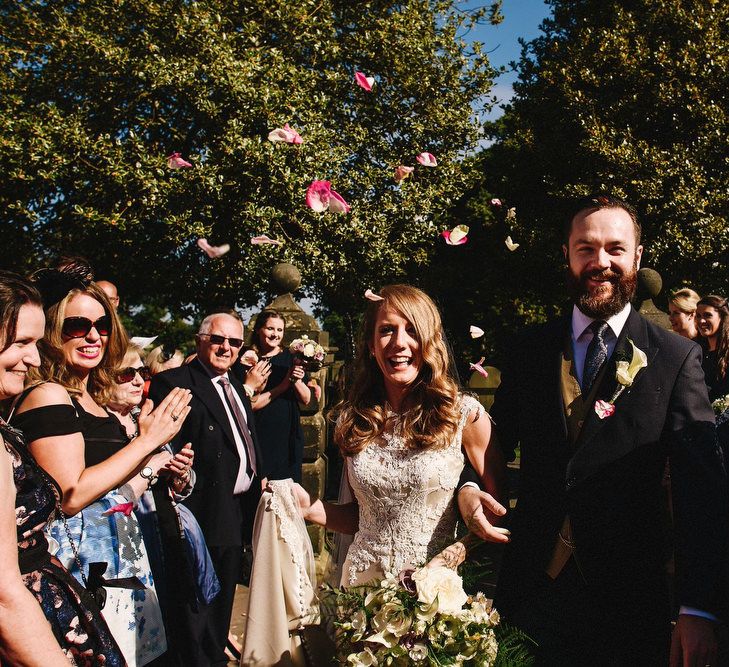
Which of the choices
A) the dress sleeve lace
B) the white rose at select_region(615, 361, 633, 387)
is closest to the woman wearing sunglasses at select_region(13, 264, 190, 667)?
the dress sleeve lace

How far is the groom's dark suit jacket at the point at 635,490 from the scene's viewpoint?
84.6 inches

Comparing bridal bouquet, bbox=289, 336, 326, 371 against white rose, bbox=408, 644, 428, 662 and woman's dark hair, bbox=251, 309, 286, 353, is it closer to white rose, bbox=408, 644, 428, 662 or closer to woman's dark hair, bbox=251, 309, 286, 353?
woman's dark hair, bbox=251, 309, 286, 353

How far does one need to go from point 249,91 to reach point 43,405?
32.0 feet

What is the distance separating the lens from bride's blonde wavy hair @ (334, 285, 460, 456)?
2.81 metres

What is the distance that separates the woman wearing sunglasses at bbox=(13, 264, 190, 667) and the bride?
79 cm

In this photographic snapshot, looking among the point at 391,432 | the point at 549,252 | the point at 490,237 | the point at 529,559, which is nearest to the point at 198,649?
the point at 391,432

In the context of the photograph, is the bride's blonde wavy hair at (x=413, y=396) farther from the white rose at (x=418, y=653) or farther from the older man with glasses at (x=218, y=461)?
the older man with glasses at (x=218, y=461)

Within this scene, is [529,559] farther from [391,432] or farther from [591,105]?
[591,105]

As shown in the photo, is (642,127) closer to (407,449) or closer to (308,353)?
(308,353)

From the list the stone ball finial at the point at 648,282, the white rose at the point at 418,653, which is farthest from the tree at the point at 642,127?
the white rose at the point at 418,653

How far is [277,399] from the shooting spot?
5.97 meters

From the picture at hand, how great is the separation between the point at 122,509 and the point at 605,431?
211cm

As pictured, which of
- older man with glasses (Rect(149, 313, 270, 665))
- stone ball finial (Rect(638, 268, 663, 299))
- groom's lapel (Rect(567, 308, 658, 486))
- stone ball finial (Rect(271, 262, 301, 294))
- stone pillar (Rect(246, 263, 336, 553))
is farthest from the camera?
stone ball finial (Rect(638, 268, 663, 299))

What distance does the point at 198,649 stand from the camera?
4.39m
